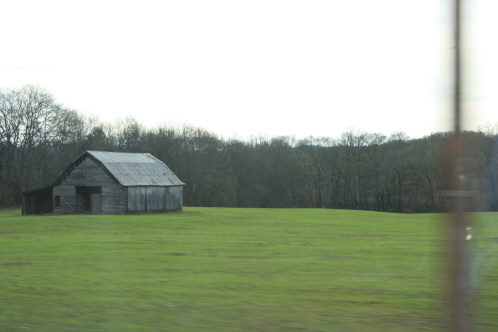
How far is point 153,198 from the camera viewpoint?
55.2 metres

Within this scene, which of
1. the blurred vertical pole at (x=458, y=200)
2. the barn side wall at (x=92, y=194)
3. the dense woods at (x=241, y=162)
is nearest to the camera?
the blurred vertical pole at (x=458, y=200)

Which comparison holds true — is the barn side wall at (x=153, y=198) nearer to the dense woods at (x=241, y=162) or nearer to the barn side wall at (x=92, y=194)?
the barn side wall at (x=92, y=194)

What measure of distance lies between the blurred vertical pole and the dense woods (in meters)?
52.6

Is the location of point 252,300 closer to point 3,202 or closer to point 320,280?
point 320,280

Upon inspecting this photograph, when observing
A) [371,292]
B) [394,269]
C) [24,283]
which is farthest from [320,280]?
[24,283]

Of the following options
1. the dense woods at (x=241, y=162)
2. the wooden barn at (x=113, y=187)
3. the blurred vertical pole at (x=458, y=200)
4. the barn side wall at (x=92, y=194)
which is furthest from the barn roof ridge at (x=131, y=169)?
the blurred vertical pole at (x=458, y=200)

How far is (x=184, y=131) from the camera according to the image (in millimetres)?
100375

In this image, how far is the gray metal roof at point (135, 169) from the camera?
53.9m

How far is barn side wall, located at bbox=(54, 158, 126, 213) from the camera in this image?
53.1 metres

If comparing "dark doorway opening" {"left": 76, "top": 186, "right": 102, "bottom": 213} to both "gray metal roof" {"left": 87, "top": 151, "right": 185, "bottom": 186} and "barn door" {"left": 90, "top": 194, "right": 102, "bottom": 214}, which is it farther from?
"gray metal roof" {"left": 87, "top": 151, "right": 185, "bottom": 186}

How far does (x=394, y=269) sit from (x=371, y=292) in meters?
3.45

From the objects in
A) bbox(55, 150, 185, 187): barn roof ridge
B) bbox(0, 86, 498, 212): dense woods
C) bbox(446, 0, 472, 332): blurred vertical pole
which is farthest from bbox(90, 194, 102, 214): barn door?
bbox(446, 0, 472, 332): blurred vertical pole

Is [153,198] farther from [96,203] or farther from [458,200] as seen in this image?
[458,200]

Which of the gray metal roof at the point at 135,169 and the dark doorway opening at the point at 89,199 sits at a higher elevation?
the gray metal roof at the point at 135,169
